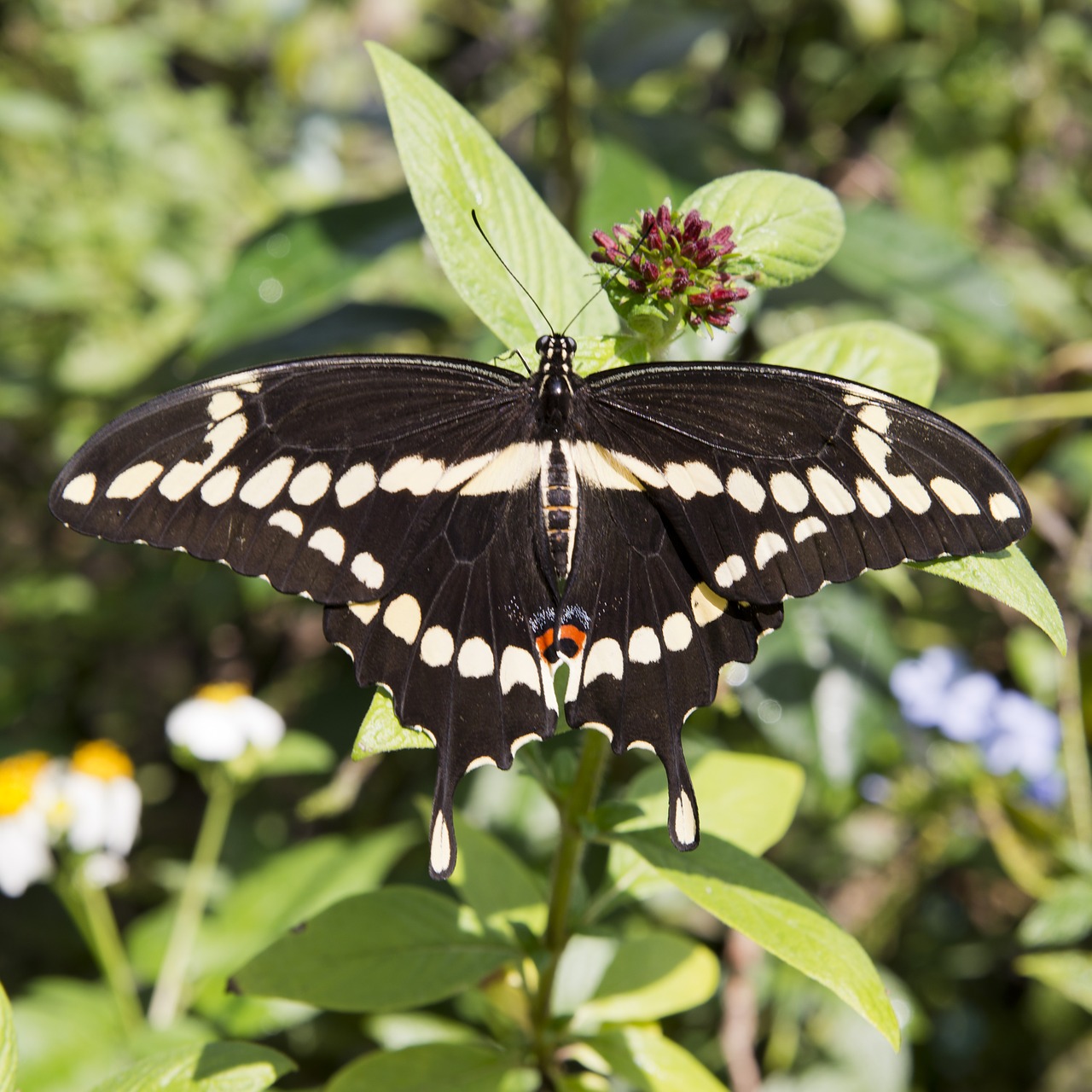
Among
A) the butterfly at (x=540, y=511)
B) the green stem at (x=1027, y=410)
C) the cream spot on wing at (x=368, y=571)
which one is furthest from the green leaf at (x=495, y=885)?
the green stem at (x=1027, y=410)

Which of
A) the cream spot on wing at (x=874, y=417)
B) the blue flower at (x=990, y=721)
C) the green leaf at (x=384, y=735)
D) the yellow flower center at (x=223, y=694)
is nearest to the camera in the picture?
the green leaf at (x=384, y=735)

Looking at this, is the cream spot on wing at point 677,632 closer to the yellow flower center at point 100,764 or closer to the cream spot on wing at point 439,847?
the cream spot on wing at point 439,847

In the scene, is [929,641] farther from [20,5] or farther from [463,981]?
[20,5]

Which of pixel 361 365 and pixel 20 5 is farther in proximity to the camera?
pixel 20 5

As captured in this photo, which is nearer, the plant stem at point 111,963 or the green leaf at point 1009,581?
the green leaf at point 1009,581

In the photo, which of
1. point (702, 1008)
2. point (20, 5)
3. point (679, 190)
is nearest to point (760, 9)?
point (679, 190)

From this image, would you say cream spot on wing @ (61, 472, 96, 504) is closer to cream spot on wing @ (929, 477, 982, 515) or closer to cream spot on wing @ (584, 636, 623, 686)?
cream spot on wing @ (584, 636, 623, 686)

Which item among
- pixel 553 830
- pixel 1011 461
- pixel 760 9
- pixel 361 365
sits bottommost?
pixel 553 830
